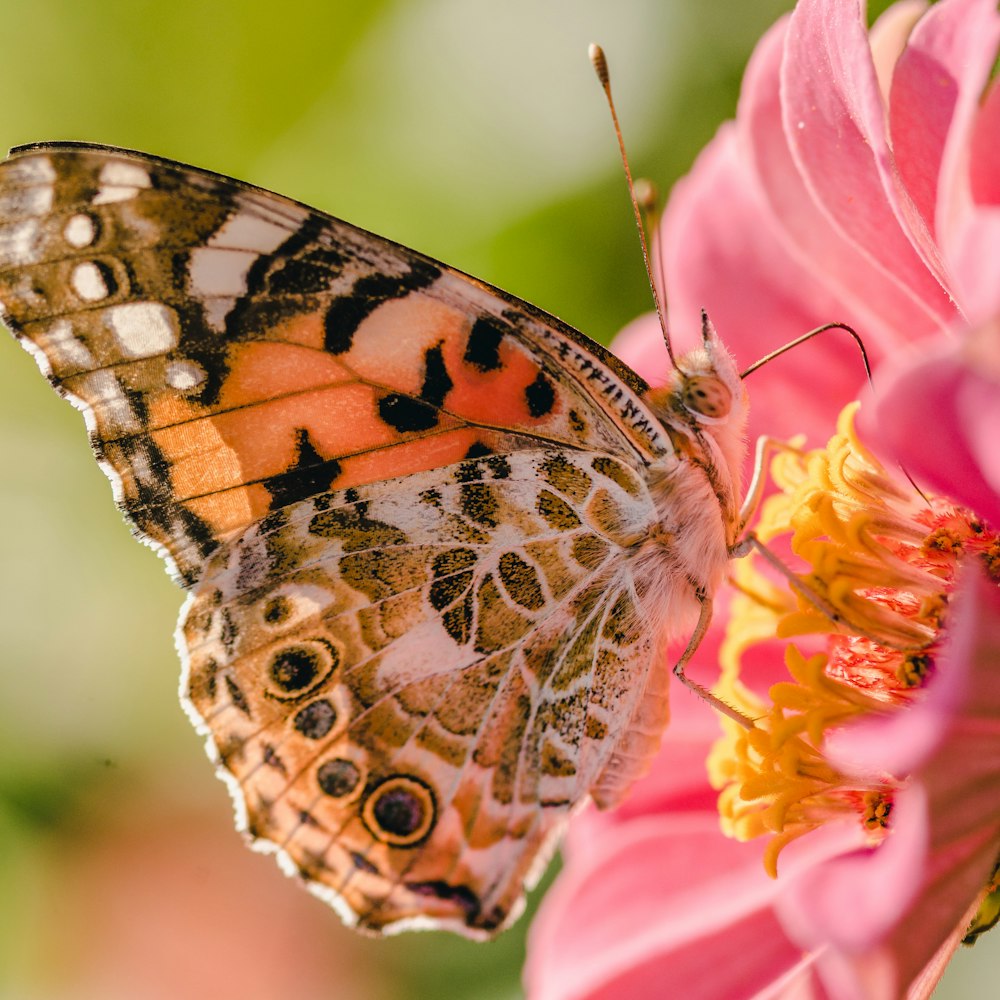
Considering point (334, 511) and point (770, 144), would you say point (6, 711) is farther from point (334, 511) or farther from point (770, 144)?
point (770, 144)

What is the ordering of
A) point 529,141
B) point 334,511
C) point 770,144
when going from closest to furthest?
point 334,511 → point 770,144 → point 529,141

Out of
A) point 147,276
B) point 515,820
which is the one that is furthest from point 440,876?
point 147,276

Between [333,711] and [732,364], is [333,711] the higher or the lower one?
the lower one

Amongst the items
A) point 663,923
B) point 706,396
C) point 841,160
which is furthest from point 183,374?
point 663,923

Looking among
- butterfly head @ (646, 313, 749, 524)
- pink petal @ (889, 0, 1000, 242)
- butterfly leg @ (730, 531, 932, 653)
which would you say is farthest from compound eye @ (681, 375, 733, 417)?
pink petal @ (889, 0, 1000, 242)

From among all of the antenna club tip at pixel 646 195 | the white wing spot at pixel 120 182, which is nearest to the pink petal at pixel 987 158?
the antenna club tip at pixel 646 195

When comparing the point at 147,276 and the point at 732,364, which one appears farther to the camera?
the point at 732,364

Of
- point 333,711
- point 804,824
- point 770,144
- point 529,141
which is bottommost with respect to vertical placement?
point 804,824
